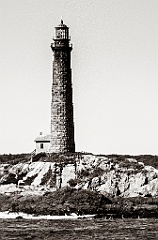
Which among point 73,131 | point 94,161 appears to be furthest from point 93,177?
point 73,131

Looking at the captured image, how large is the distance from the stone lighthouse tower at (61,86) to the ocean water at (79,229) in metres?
19.4

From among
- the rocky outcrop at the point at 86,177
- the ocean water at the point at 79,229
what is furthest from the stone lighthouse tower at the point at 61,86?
the ocean water at the point at 79,229

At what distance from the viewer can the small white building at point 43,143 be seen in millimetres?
73812

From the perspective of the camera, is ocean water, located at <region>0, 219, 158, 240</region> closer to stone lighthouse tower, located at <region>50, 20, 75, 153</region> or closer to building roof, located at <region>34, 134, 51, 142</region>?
stone lighthouse tower, located at <region>50, 20, 75, 153</region>

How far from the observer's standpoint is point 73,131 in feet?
226

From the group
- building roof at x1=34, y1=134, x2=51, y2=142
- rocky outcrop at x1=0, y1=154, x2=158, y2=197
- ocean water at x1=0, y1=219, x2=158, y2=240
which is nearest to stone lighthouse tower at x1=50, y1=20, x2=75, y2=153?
rocky outcrop at x1=0, y1=154, x2=158, y2=197

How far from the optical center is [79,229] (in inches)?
1689

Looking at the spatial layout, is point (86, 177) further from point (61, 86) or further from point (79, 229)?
point (79, 229)

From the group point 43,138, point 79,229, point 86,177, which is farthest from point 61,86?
point 79,229

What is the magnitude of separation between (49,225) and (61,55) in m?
26.1

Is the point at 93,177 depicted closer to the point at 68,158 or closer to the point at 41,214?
the point at 68,158

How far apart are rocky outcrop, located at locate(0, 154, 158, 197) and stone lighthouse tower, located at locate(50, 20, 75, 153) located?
348cm

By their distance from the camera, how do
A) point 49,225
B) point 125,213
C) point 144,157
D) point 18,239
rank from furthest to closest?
point 144,157 → point 125,213 → point 49,225 → point 18,239

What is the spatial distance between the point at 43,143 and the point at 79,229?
31683 mm
